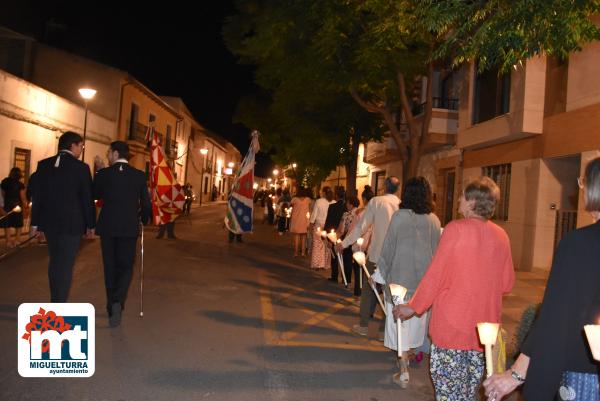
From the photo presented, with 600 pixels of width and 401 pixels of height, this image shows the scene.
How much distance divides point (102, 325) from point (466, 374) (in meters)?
4.31

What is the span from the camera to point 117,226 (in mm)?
6227

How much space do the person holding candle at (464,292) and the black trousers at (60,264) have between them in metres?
3.68

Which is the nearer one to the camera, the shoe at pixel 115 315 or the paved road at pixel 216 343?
the paved road at pixel 216 343

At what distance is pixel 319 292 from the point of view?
982cm

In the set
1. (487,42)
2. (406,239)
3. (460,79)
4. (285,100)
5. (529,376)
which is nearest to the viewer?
(529,376)

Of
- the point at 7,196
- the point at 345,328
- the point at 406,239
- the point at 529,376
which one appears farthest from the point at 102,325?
the point at 7,196

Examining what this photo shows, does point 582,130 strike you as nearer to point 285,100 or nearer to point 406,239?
point 406,239

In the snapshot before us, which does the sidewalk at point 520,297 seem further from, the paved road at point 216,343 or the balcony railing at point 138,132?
the balcony railing at point 138,132

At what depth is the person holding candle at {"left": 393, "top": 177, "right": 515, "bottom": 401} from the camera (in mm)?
3422

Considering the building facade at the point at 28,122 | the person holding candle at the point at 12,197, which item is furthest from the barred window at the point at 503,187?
the building facade at the point at 28,122

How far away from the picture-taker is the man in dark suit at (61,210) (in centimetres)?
566

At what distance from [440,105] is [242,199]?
1166 centimetres

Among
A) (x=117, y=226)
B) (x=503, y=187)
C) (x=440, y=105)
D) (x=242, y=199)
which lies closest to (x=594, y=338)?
(x=117, y=226)

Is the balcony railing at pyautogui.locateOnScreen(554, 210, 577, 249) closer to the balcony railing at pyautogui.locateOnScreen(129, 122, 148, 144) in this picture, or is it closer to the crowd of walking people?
the crowd of walking people
